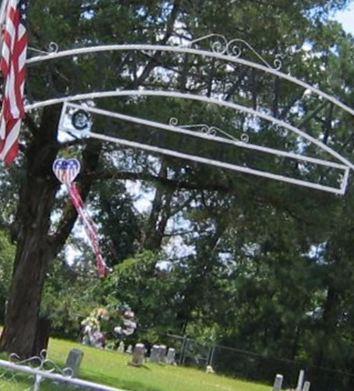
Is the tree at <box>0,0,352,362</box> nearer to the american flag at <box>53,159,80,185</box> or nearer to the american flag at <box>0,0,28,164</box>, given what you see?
the american flag at <box>53,159,80,185</box>

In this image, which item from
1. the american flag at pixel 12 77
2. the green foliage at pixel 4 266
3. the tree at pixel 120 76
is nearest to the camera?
the american flag at pixel 12 77

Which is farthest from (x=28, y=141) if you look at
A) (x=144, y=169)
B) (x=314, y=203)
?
(x=314, y=203)

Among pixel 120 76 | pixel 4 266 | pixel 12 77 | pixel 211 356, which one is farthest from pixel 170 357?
pixel 12 77

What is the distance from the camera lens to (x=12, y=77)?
333 inches

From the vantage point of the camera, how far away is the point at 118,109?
48.3 ft

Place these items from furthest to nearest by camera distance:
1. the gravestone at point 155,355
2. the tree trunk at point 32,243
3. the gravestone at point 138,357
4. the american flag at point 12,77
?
the gravestone at point 155,355, the gravestone at point 138,357, the tree trunk at point 32,243, the american flag at point 12,77

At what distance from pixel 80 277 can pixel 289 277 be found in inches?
436

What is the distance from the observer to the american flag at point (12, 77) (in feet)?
26.8

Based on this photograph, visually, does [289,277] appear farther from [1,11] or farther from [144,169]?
[1,11]

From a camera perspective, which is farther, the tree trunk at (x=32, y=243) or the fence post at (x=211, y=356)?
the fence post at (x=211, y=356)

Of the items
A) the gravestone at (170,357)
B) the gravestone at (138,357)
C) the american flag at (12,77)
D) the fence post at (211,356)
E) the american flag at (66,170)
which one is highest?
the american flag at (66,170)

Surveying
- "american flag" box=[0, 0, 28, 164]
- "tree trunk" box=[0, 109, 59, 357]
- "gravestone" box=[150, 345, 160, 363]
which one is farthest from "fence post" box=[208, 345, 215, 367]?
"american flag" box=[0, 0, 28, 164]

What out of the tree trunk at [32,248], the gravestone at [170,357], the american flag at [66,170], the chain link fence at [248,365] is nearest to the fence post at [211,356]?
the chain link fence at [248,365]

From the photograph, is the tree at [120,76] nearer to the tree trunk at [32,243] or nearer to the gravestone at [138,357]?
the tree trunk at [32,243]
